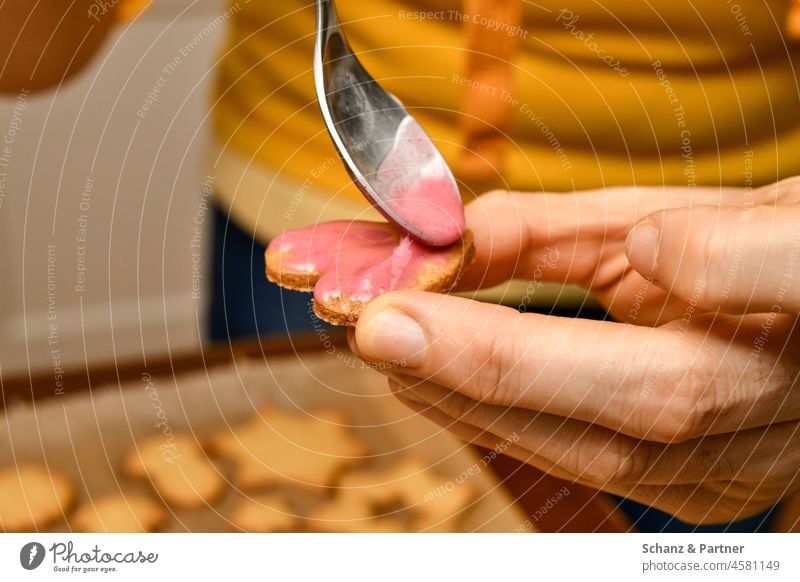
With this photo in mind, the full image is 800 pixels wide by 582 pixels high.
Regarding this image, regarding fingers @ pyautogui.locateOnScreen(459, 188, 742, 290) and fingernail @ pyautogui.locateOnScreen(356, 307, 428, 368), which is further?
fingers @ pyautogui.locateOnScreen(459, 188, 742, 290)

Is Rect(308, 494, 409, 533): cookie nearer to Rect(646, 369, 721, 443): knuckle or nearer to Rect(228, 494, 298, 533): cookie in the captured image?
Rect(228, 494, 298, 533): cookie

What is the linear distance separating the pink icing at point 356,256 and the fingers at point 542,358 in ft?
0.10

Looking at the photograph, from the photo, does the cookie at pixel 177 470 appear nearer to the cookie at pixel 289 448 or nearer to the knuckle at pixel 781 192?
the cookie at pixel 289 448

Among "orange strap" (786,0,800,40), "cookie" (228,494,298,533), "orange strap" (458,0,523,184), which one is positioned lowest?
"cookie" (228,494,298,533)

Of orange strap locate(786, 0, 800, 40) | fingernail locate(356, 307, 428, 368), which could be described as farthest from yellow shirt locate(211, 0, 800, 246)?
fingernail locate(356, 307, 428, 368)

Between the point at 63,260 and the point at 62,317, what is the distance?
0.03 metres

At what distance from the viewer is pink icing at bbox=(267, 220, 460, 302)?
0.37 metres

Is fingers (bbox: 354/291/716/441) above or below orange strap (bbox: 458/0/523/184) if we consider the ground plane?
below

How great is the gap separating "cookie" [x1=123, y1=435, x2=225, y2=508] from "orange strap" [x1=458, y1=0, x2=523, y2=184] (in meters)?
0.22
